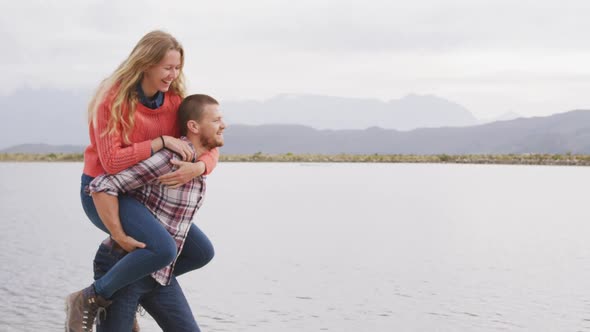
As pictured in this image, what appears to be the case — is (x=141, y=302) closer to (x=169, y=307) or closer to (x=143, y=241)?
(x=169, y=307)

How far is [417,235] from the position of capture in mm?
11398

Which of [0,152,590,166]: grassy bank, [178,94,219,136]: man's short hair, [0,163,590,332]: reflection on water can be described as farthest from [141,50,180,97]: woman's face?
[0,152,590,166]: grassy bank

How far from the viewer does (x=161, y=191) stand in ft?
13.0

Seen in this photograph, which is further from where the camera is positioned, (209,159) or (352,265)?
(352,265)

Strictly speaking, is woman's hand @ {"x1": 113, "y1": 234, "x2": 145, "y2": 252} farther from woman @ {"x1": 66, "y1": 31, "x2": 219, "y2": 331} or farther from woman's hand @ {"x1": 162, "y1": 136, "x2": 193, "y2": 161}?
woman's hand @ {"x1": 162, "y1": 136, "x2": 193, "y2": 161}

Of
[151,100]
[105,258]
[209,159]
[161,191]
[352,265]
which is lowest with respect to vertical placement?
[352,265]

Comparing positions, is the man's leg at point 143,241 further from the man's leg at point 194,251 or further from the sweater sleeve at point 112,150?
the man's leg at point 194,251

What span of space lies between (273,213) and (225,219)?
1.25 m

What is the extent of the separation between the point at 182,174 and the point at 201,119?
0.27 m

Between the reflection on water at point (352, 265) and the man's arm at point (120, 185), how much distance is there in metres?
2.01

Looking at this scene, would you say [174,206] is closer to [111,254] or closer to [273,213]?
[111,254]

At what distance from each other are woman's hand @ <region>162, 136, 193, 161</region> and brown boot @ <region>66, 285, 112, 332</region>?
0.76 meters

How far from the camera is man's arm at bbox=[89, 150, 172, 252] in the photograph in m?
3.79

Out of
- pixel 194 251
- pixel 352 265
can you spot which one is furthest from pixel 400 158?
pixel 194 251
